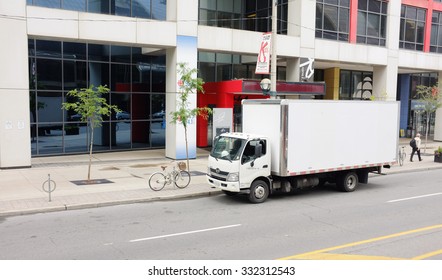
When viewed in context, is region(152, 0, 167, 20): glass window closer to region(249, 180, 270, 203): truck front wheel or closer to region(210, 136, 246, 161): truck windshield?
region(210, 136, 246, 161): truck windshield

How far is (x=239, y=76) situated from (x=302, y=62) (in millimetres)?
6204

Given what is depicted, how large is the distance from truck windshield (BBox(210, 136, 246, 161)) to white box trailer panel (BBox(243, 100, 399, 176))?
1.11 m

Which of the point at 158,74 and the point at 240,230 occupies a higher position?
the point at 158,74

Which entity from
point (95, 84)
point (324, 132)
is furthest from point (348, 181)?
point (95, 84)

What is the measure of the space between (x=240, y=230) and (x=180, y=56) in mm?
14973

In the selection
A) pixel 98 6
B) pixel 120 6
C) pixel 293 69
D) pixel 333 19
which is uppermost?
pixel 333 19

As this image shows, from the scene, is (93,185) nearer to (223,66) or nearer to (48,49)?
(48,49)

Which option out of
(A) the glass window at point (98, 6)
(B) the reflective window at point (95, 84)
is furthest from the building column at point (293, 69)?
(A) the glass window at point (98, 6)

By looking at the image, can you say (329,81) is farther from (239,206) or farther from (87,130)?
(239,206)

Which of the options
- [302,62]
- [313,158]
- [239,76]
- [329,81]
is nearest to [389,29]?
[329,81]

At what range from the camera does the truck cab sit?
13711 mm

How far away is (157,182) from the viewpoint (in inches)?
621

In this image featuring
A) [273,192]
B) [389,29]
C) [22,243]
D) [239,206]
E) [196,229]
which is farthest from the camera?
[389,29]

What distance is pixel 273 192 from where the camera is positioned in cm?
1603
